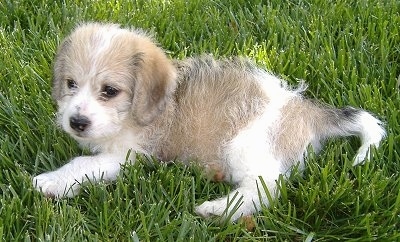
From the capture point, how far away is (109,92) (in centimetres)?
331

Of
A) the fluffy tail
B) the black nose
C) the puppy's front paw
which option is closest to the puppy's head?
the black nose

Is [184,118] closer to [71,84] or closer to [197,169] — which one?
[197,169]

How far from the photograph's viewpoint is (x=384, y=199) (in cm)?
331

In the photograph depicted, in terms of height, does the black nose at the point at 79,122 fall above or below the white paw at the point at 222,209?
above

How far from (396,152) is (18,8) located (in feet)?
10.3

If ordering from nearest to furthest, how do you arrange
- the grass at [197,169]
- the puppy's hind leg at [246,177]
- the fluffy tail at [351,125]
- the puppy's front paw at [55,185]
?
the grass at [197,169] < the puppy's hind leg at [246,177] < the puppy's front paw at [55,185] < the fluffy tail at [351,125]

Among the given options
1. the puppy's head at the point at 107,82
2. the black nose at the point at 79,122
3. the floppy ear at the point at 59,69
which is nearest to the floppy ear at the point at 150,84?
the puppy's head at the point at 107,82

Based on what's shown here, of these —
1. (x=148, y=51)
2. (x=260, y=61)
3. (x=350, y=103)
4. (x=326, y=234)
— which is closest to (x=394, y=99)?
(x=350, y=103)

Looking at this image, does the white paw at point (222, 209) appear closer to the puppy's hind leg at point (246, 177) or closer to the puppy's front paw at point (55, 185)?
the puppy's hind leg at point (246, 177)

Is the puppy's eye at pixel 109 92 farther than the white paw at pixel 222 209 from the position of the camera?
Yes

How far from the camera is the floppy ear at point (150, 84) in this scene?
3365mm

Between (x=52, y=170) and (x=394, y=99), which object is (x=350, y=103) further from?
(x=52, y=170)

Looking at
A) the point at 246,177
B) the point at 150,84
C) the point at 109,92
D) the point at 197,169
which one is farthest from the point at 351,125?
the point at 109,92

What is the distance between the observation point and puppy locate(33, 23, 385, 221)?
3.29m
